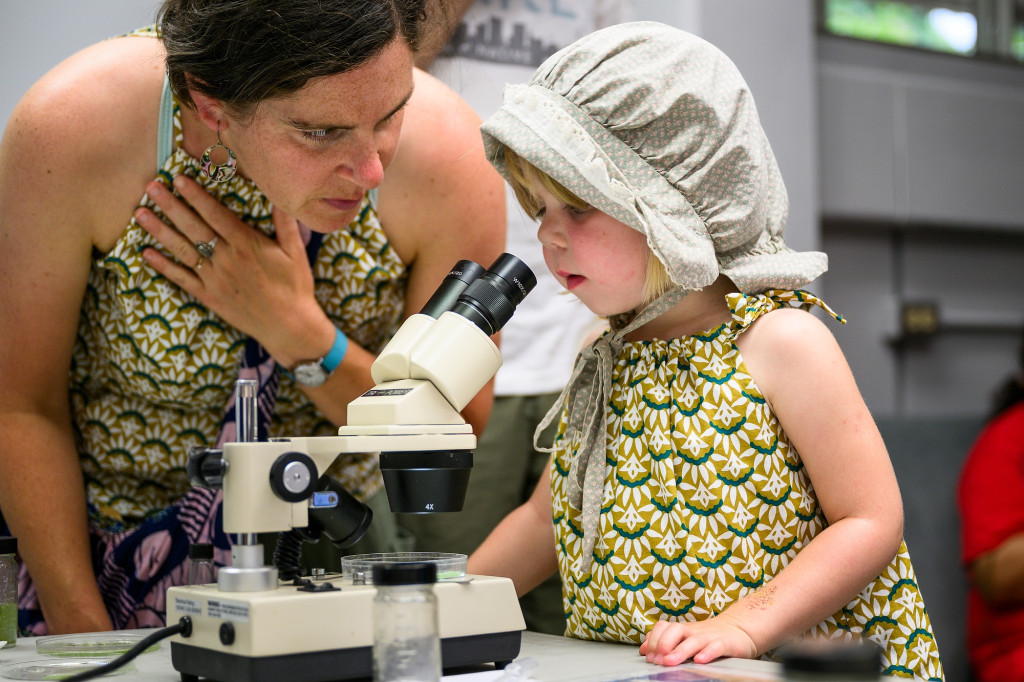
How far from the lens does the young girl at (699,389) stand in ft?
3.72

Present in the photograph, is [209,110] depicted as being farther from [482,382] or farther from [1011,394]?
[1011,394]

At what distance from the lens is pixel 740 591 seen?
1.16 metres

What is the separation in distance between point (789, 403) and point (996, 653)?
5.99 feet

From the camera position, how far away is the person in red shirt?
2.52 metres

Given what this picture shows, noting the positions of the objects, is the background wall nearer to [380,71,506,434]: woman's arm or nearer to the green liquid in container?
[380,71,506,434]: woman's arm

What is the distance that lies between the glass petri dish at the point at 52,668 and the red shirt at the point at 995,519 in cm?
220

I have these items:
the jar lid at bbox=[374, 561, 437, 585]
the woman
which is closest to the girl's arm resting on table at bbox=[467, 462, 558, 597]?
the woman

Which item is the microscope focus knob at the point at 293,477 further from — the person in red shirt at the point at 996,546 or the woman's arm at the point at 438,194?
the person in red shirt at the point at 996,546

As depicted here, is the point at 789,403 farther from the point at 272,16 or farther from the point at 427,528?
the point at 427,528

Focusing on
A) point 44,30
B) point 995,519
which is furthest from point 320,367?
point 995,519

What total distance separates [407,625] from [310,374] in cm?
72

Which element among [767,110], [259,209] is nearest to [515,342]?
[259,209]

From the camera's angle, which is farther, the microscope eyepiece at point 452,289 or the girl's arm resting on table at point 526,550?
the girl's arm resting on table at point 526,550

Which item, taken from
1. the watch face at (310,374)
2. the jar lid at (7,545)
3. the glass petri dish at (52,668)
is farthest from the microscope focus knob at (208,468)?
the watch face at (310,374)
